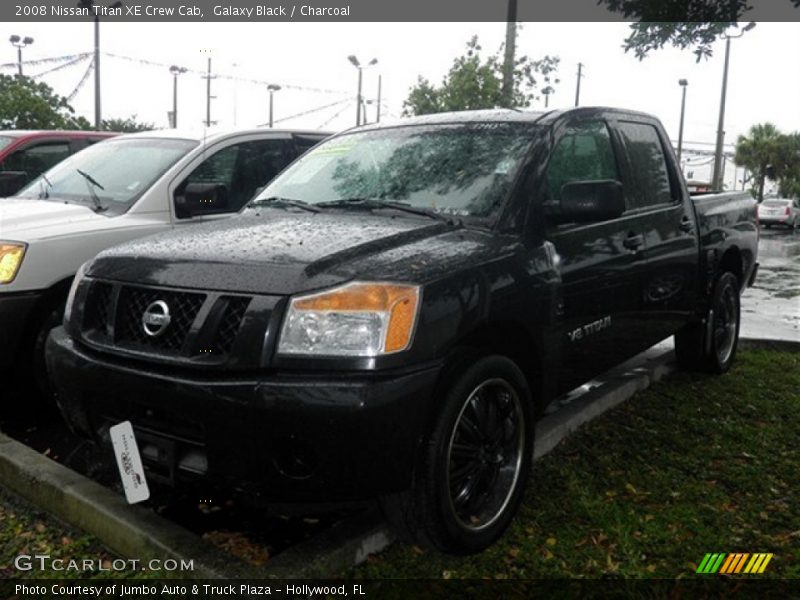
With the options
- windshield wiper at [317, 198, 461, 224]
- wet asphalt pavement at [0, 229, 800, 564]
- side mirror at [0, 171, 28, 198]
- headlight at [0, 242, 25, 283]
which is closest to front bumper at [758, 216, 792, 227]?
wet asphalt pavement at [0, 229, 800, 564]

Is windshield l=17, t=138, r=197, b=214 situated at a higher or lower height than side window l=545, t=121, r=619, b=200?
lower

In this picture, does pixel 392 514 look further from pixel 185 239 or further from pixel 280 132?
pixel 280 132

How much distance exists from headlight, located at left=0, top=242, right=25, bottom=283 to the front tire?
247 cm

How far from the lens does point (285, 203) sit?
3961mm

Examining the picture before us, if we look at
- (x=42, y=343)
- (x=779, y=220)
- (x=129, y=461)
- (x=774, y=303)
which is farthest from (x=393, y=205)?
(x=779, y=220)

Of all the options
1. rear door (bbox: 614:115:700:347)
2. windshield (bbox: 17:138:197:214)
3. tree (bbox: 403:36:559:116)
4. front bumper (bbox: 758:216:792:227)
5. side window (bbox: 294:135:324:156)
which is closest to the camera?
rear door (bbox: 614:115:700:347)

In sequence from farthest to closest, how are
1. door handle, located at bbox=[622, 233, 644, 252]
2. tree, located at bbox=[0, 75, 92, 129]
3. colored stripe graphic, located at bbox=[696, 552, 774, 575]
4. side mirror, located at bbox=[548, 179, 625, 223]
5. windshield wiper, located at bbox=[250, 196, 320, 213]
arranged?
tree, located at bbox=[0, 75, 92, 129], door handle, located at bbox=[622, 233, 644, 252], windshield wiper, located at bbox=[250, 196, 320, 213], side mirror, located at bbox=[548, 179, 625, 223], colored stripe graphic, located at bbox=[696, 552, 774, 575]

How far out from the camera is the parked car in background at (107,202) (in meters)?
4.15

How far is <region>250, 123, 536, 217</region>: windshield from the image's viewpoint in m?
3.52

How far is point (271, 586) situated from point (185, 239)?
1.39 m

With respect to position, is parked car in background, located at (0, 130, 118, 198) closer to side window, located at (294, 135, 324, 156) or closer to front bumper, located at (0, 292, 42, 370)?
side window, located at (294, 135, 324, 156)

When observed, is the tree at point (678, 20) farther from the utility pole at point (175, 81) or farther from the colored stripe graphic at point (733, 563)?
the utility pole at point (175, 81)

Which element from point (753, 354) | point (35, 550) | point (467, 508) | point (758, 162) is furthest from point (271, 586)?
point (758, 162)

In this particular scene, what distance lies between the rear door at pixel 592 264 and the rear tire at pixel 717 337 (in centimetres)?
122
